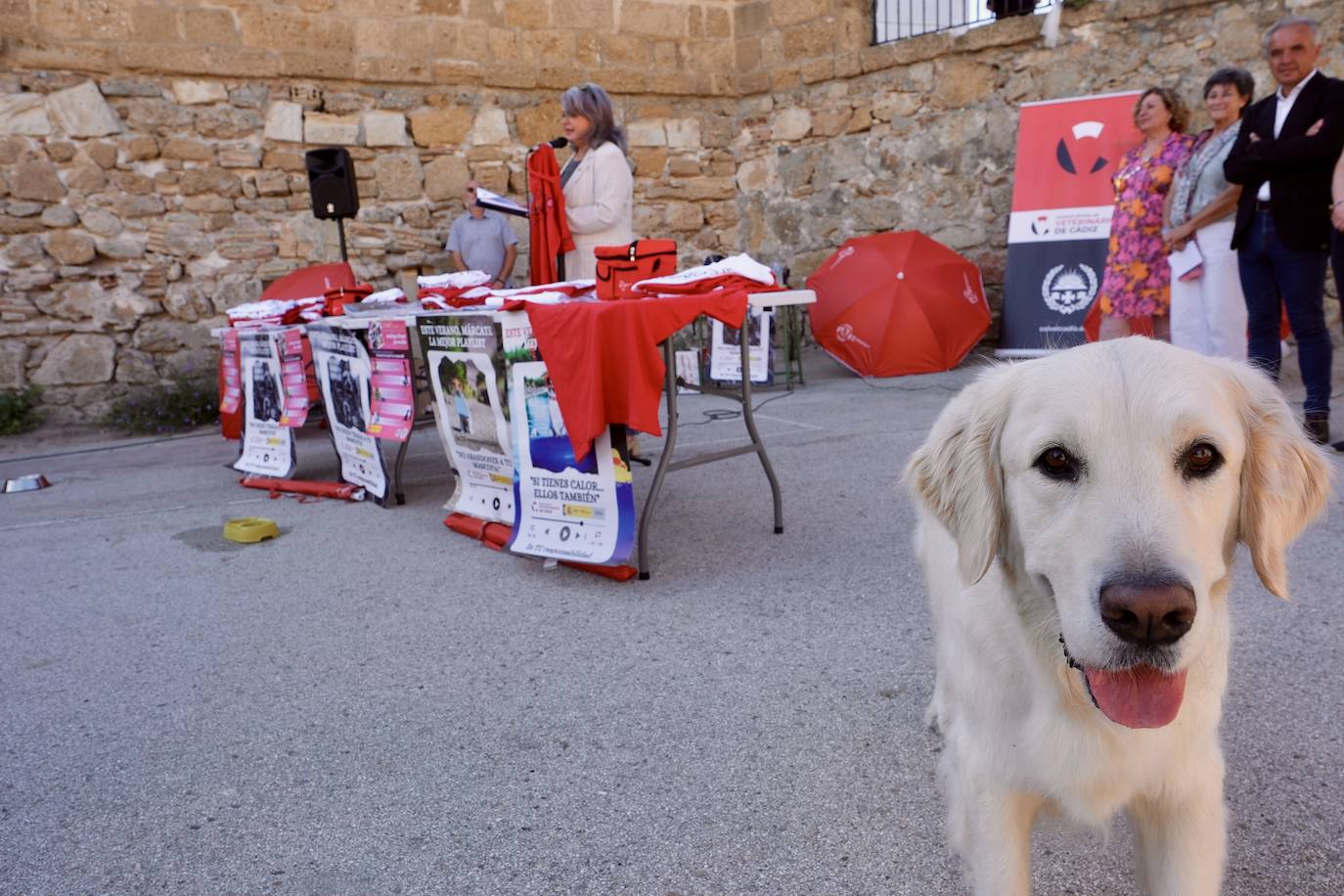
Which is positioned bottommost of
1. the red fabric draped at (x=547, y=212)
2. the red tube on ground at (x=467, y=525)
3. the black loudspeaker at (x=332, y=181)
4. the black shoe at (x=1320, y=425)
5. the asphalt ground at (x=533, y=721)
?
the asphalt ground at (x=533, y=721)

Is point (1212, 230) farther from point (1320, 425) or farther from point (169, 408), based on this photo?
point (169, 408)

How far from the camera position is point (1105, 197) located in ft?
26.2

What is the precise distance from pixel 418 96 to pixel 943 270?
580 centimetres

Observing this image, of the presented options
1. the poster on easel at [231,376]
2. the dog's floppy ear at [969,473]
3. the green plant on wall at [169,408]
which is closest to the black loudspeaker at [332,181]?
the poster on easel at [231,376]

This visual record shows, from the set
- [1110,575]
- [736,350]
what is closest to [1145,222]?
[736,350]

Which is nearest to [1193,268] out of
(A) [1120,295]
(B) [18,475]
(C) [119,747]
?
(A) [1120,295]

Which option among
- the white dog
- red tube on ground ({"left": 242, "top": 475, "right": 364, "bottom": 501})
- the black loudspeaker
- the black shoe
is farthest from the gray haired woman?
the black loudspeaker

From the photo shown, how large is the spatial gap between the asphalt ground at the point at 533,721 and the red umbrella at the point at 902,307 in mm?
4451

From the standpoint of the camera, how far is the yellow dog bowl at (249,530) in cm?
439

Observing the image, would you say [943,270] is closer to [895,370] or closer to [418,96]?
[895,370]

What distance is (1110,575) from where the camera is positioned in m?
1.18

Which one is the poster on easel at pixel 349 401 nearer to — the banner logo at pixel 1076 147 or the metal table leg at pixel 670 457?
the metal table leg at pixel 670 457

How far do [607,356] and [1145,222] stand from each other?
4.22 m

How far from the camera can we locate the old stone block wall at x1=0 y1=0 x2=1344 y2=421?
26.5ft
